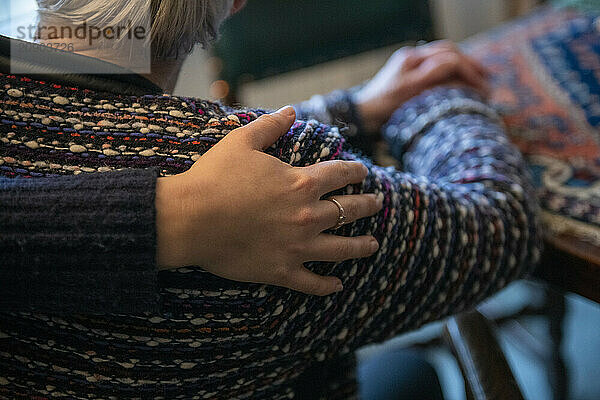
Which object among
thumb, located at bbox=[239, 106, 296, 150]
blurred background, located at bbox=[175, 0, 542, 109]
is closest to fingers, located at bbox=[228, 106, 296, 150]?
thumb, located at bbox=[239, 106, 296, 150]

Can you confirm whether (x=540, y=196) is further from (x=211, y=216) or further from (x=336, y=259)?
(x=211, y=216)

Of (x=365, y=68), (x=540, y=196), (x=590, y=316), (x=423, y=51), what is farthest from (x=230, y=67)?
(x=590, y=316)

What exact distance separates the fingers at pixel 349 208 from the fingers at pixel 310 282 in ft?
0.14

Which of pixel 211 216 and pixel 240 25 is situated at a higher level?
pixel 240 25

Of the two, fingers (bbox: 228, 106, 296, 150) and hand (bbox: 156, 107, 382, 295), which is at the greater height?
fingers (bbox: 228, 106, 296, 150)

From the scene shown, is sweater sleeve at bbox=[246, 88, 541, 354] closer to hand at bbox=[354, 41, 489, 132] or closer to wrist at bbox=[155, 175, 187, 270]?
wrist at bbox=[155, 175, 187, 270]

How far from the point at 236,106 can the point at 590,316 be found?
153cm

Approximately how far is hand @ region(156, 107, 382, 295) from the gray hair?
0.11 meters

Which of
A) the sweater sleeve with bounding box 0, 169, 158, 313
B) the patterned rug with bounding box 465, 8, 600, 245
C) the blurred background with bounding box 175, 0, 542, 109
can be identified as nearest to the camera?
the sweater sleeve with bounding box 0, 169, 158, 313

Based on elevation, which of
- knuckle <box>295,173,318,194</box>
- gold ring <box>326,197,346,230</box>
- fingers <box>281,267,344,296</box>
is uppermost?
knuckle <box>295,173,318,194</box>

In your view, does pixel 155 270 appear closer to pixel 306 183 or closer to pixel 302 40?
pixel 306 183

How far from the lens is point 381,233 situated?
0.48 metres

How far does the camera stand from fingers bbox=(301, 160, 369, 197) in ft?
1.41

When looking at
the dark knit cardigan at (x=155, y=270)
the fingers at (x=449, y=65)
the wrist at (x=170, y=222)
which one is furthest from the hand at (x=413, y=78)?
the wrist at (x=170, y=222)
